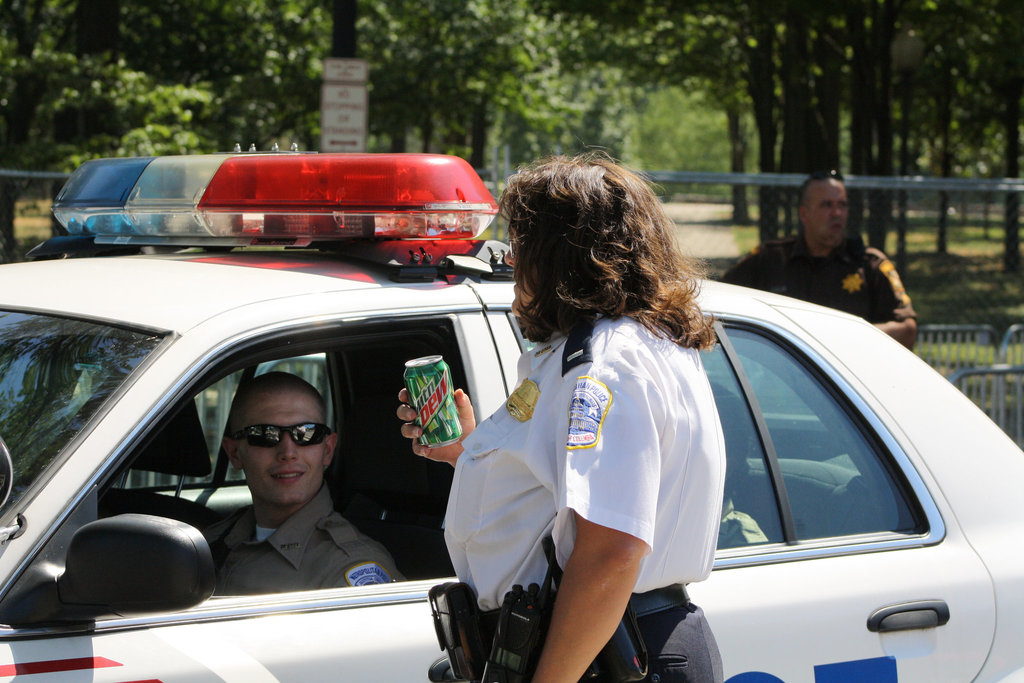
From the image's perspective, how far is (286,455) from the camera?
2613 millimetres

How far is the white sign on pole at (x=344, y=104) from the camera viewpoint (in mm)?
7891

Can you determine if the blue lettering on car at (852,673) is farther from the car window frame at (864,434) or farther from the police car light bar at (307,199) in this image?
the police car light bar at (307,199)

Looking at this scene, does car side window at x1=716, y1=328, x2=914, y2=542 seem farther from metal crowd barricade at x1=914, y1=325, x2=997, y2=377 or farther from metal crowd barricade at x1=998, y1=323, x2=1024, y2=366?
metal crowd barricade at x1=914, y1=325, x2=997, y2=377

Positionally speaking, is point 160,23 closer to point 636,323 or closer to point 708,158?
point 636,323

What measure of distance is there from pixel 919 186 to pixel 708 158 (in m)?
57.7

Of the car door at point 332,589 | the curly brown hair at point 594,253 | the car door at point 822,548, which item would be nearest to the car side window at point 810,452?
the car door at point 822,548

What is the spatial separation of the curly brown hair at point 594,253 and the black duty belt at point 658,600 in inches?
15.5

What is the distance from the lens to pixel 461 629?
1792mm

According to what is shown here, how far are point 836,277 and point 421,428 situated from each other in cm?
398

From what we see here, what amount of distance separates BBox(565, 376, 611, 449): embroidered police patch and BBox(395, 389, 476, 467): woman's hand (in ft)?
1.41

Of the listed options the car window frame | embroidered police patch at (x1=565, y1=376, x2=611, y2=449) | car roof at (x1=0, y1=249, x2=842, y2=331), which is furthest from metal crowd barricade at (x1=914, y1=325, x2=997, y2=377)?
embroidered police patch at (x1=565, y1=376, x2=611, y2=449)

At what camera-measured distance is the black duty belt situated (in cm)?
178

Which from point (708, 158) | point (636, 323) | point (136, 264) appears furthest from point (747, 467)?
point (708, 158)

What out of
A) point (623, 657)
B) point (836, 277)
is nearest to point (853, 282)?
point (836, 277)
